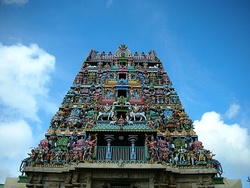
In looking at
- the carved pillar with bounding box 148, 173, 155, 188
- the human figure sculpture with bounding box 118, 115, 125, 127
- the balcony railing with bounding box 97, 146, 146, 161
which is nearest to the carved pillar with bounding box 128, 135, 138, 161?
the balcony railing with bounding box 97, 146, 146, 161

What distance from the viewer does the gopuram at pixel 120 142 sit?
19.0 m

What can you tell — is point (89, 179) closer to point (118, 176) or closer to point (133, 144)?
point (118, 176)

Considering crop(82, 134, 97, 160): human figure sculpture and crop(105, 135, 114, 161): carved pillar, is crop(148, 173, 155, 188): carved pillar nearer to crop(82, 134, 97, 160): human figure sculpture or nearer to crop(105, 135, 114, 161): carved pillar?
crop(105, 135, 114, 161): carved pillar

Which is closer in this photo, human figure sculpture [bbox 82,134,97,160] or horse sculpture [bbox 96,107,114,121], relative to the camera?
human figure sculpture [bbox 82,134,97,160]

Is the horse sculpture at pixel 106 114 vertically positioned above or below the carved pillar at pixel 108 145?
above

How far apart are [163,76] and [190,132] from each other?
9.11 metres

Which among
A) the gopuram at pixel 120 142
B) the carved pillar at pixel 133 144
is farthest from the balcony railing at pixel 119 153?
the carved pillar at pixel 133 144

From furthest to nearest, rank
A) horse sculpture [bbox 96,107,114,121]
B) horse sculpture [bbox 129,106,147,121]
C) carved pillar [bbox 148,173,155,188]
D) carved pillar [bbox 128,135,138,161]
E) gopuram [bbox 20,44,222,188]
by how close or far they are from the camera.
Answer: horse sculpture [bbox 96,107,114,121], horse sculpture [bbox 129,106,147,121], carved pillar [bbox 128,135,138,161], gopuram [bbox 20,44,222,188], carved pillar [bbox 148,173,155,188]

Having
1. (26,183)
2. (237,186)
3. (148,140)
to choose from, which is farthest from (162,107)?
(26,183)

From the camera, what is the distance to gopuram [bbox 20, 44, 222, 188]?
19.0 m

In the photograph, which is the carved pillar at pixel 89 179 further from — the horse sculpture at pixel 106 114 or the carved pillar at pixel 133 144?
the horse sculpture at pixel 106 114

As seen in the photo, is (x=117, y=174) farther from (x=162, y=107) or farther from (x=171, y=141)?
(x=162, y=107)

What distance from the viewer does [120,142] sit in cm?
2255

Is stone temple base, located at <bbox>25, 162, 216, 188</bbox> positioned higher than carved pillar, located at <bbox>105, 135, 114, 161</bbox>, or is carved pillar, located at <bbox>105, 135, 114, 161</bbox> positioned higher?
carved pillar, located at <bbox>105, 135, 114, 161</bbox>
